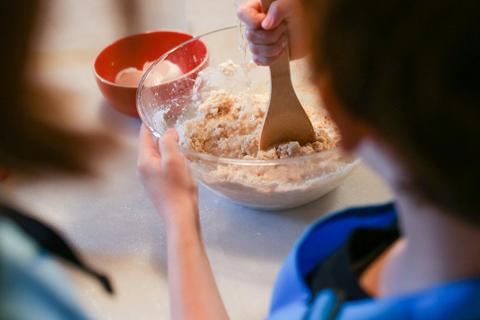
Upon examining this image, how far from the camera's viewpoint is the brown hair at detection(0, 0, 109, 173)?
32cm

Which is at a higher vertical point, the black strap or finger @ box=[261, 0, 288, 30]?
finger @ box=[261, 0, 288, 30]

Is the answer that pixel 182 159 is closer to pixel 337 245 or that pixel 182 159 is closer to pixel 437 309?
pixel 337 245

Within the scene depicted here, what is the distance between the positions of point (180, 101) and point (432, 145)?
2.54ft

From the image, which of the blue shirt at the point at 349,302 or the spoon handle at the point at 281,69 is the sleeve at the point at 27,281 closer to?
the blue shirt at the point at 349,302

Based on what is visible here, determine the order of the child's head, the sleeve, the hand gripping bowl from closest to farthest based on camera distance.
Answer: the child's head < the sleeve < the hand gripping bowl

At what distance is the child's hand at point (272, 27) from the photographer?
0.71 metres

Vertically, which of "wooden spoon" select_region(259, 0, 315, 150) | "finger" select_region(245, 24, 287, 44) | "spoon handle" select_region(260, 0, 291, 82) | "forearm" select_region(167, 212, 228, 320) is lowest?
"forearm" select_region(167, 212, 228, 320)

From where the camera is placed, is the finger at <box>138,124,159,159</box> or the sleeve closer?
the sleeve

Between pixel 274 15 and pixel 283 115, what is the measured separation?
188 mm

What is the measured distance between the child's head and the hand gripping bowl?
32 cm

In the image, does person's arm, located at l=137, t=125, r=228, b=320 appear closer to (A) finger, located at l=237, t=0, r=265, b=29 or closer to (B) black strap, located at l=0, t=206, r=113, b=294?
(B) black strap, located at l=0, t=206, r=113, b=294

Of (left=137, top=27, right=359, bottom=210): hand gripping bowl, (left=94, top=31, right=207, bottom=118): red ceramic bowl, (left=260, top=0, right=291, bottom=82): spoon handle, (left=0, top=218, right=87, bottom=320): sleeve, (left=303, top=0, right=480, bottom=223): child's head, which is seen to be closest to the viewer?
(left=303, top=0, right=480, bottom=223): child's head

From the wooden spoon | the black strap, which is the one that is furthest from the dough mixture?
the black strap

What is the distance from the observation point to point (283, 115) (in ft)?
2.57
